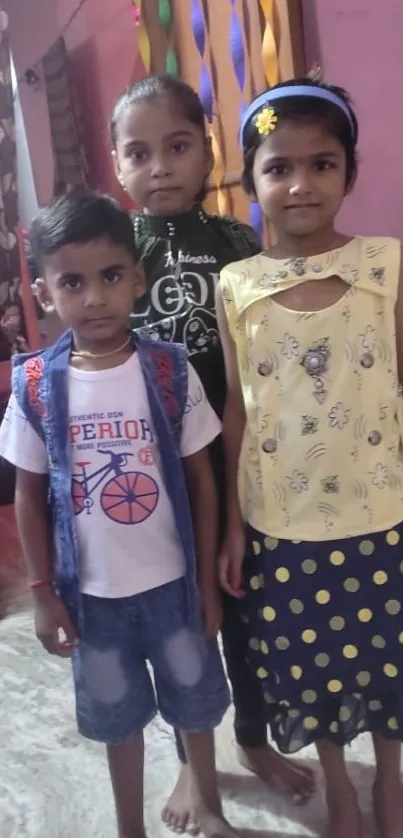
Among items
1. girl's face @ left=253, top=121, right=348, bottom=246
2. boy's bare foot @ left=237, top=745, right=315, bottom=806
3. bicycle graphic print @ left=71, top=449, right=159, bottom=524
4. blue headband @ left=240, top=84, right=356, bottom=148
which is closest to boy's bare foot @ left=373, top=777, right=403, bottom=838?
boy's bare foot @ left=237, top=745, right=315, bottom=806

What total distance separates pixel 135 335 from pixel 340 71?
101cm

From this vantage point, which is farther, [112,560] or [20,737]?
[20,737]

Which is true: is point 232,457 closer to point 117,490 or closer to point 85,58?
point 117,490

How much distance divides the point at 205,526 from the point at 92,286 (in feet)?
1.17

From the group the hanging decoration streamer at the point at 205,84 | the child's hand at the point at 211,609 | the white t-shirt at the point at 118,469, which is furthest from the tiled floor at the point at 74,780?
the hanging decoration streamer at the point at 205,84

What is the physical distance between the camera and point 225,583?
3.78 ft

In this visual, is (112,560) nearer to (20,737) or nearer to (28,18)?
(20,737)

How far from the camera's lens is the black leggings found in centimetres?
127

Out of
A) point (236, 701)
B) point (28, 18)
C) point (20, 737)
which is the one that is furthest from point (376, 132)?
point (28, 18)

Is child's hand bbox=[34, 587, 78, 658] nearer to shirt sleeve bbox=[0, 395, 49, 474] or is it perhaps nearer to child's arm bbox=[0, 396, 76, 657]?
child's arm bbox=[0, 396, 76, 657]

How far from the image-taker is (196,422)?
44.0 inches

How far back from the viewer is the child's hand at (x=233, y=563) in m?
1.14

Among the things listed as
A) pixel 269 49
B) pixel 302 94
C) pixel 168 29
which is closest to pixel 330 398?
pixel 302 94

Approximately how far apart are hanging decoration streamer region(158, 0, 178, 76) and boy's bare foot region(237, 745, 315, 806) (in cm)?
187
